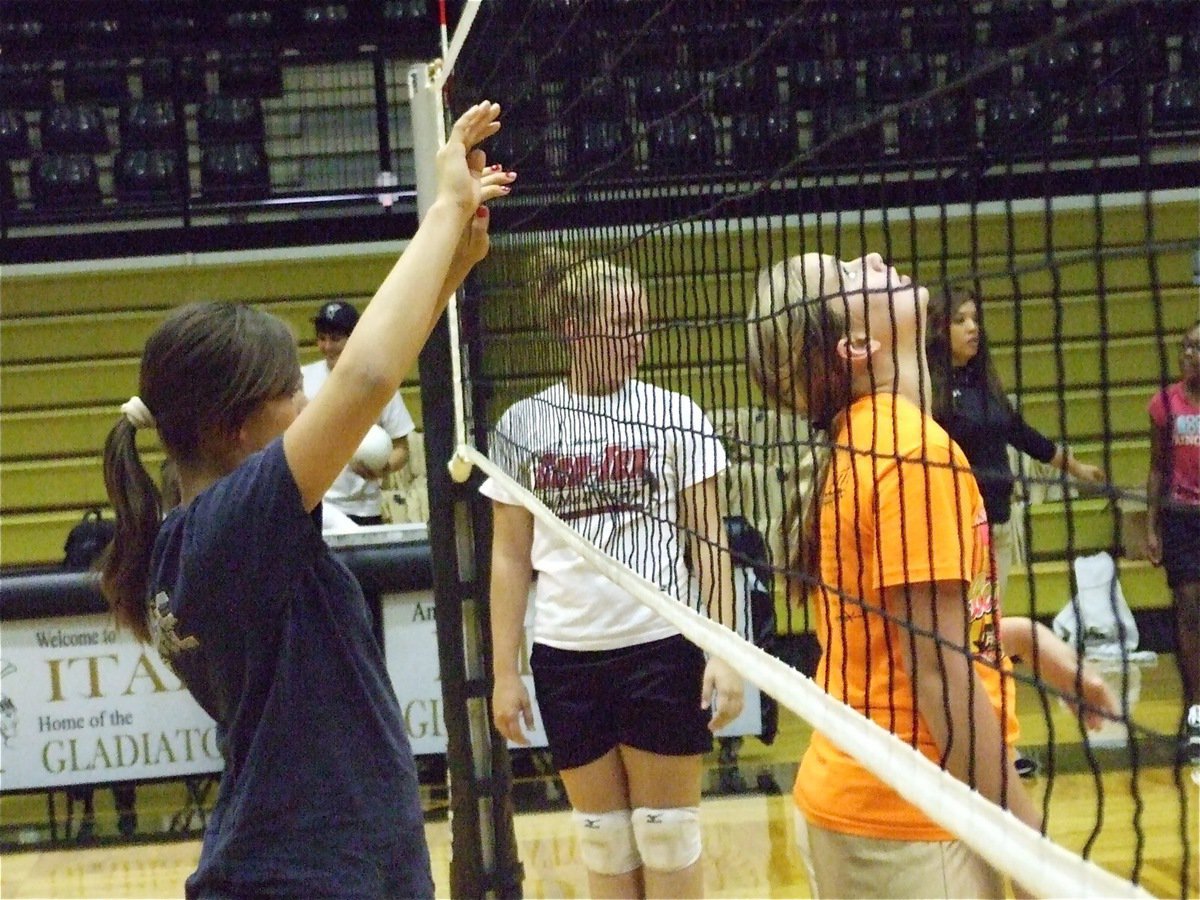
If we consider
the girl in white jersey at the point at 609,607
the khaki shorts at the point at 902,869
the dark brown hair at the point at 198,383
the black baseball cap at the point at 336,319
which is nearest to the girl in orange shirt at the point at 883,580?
the khaki shorts at the point at 902,869

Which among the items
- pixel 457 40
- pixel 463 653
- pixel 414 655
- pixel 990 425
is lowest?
pixel 414 655

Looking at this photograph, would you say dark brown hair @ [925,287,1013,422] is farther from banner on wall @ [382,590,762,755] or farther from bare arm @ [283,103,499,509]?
banner on wall @ [382,590,762,755]

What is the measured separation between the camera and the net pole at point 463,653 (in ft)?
9.73

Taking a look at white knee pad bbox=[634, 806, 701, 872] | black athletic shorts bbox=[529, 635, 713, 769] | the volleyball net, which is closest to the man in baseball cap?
the volleyball net

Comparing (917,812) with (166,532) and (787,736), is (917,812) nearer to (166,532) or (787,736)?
(166,532)

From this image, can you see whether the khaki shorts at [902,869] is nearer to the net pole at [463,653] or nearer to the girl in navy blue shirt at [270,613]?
the girl in navy blue shirt at [270,613]

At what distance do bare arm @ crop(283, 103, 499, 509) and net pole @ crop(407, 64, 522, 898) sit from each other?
56.9 inches

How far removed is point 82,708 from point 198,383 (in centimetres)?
302

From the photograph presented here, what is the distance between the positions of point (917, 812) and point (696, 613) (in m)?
0.38

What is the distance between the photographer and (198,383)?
Result: 160cm

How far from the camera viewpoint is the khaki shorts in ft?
5.02

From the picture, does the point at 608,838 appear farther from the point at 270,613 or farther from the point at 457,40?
the point at 457,40

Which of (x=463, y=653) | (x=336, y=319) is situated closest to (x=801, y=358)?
(x=463, y=653)

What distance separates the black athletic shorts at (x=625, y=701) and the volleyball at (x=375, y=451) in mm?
2106
